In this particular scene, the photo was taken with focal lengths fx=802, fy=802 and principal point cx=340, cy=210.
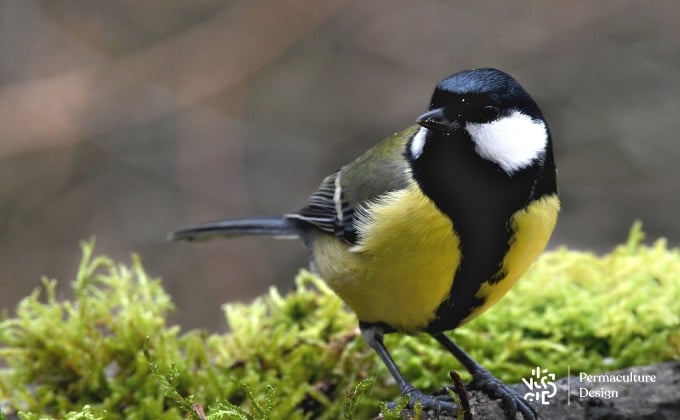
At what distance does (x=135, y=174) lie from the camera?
24.5ft

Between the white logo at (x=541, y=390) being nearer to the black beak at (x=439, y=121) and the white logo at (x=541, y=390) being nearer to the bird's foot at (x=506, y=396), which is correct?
the bird's foot at (x=506, y=396)

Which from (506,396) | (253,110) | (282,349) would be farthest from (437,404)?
(253,110)

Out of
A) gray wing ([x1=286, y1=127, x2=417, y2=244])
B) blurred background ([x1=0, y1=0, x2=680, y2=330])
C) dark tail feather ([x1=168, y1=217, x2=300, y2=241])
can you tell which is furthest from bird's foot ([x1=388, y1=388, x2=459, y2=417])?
blurred background ([x1=0, y1=0, x2=680, y2=330])

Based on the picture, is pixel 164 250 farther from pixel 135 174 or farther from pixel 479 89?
pixel 479 89

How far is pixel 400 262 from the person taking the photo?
2516 mm

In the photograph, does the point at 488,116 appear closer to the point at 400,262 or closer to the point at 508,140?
the point at 508,140

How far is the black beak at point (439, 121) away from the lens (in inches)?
91.3

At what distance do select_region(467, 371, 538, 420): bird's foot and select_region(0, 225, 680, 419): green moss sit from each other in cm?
35

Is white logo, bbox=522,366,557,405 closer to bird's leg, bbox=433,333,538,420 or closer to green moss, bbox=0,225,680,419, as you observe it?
bird's leg, bbox=433,333,538,420

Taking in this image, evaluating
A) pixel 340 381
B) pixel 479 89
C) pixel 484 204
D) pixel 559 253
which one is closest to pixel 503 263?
pixel 484 204

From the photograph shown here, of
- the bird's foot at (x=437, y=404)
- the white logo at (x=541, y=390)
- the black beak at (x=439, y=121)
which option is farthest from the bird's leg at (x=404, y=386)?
the black beak at (x=439, y=121)

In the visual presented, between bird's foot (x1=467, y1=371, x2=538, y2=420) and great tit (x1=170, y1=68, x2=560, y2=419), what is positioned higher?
great tit (x1=170, y1=68, x2=560, y2=419)

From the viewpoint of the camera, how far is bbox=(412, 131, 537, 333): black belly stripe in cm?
239

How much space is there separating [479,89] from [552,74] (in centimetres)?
574
